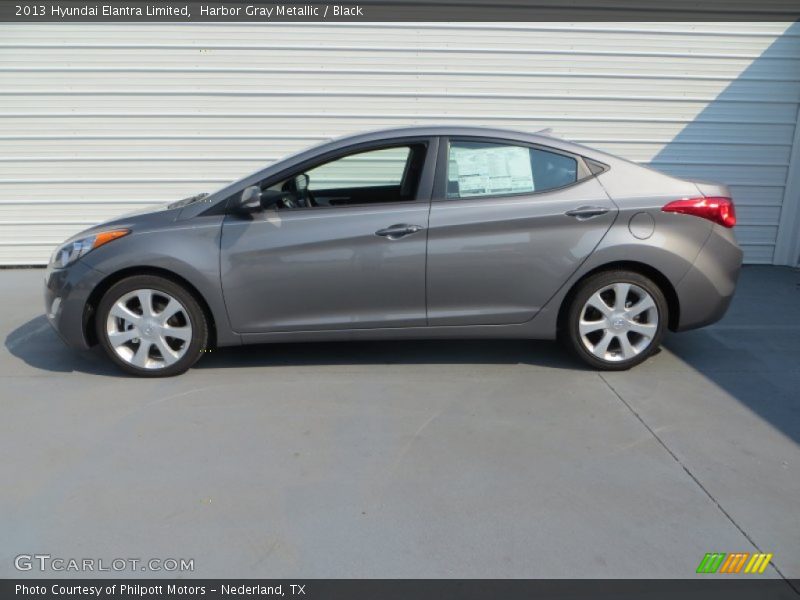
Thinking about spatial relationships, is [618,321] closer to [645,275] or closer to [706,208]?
[645,275]

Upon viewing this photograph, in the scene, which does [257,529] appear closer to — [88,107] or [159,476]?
[159,476]

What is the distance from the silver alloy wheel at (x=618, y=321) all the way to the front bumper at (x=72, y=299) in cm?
300

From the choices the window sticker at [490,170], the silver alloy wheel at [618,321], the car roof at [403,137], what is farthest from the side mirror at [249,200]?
the silver alloy wheel at [618,321]

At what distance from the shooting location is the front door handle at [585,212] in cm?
412

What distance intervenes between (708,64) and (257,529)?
679 cm

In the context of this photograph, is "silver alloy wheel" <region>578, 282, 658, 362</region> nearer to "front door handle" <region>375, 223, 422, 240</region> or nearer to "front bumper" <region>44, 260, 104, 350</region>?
"front door handle" <region>375, 223, 422, 240</region>

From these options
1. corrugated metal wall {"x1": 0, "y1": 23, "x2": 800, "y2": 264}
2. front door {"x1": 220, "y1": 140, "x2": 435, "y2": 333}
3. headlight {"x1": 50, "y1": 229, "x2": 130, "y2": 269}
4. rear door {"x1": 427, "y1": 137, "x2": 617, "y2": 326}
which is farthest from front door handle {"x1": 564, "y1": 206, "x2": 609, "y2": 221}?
corrugated metal wall {"x1": 0, "y1": 23, "x2": 800, "y2": 264}

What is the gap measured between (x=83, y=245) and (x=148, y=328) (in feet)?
2.12

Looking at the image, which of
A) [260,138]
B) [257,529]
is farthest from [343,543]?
[260,138]

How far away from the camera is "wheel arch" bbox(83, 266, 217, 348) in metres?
4.12

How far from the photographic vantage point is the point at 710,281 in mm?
4242

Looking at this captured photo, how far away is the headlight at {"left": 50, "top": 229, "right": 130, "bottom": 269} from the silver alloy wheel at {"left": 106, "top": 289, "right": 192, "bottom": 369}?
35 cm
